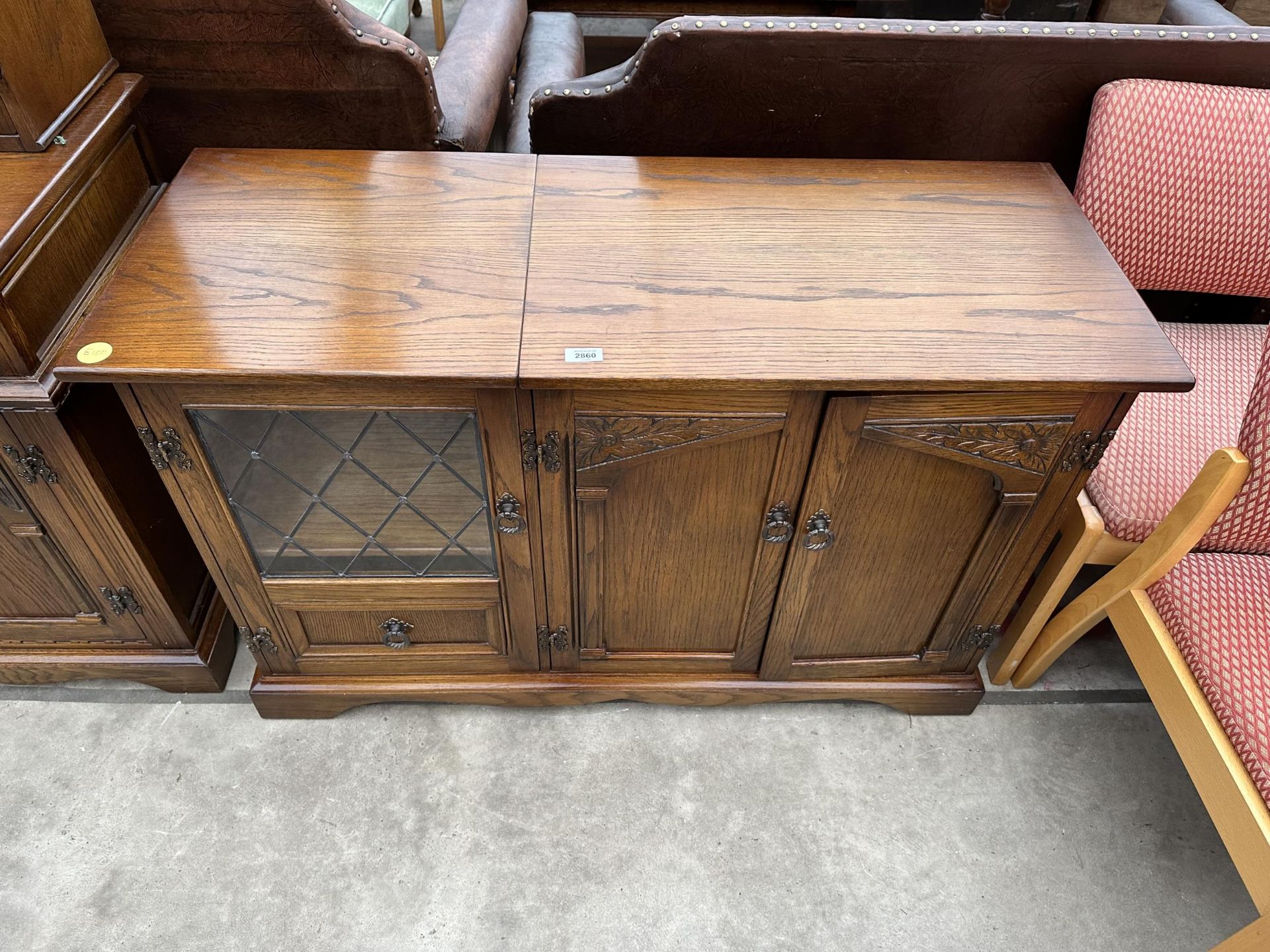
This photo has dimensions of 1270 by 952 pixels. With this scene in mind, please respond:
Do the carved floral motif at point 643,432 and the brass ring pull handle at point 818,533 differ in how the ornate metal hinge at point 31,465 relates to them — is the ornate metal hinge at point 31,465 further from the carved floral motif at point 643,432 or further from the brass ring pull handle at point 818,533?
the brass ring pull handle at point 818,533

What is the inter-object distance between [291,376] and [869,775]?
1.11 meters

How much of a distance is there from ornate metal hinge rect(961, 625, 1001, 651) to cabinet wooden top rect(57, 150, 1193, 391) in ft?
1.68

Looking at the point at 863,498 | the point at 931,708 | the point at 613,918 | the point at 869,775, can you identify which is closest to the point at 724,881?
the point at 613,918

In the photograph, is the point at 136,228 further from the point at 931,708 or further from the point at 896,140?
the point at 931,708

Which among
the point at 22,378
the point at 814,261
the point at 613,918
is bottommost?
the point at 613,918

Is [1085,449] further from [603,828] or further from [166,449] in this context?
[166,449]

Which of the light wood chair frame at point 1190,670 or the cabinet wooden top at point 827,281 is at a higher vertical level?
the cabinet wooden top at point 827,281

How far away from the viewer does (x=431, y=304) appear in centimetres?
101

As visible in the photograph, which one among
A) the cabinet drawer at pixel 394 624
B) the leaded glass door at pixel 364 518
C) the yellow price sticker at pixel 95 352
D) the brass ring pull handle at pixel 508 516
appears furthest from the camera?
the cabinet drawer at pixel 394 624

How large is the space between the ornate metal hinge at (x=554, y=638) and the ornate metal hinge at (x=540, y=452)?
355mm

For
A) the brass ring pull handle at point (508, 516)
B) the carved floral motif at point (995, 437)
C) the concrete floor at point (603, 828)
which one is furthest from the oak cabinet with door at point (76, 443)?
the carved floral motif at point (995, 437)

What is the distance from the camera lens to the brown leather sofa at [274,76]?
116 cm

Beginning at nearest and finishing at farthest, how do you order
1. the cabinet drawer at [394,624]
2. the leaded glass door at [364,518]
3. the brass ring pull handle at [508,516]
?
the leaded glass door at [364,518] < the brass ring pull handle at [508,516] < the cabinet drawer at [394,624]

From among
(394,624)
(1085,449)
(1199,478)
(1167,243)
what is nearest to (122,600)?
(394,624)
